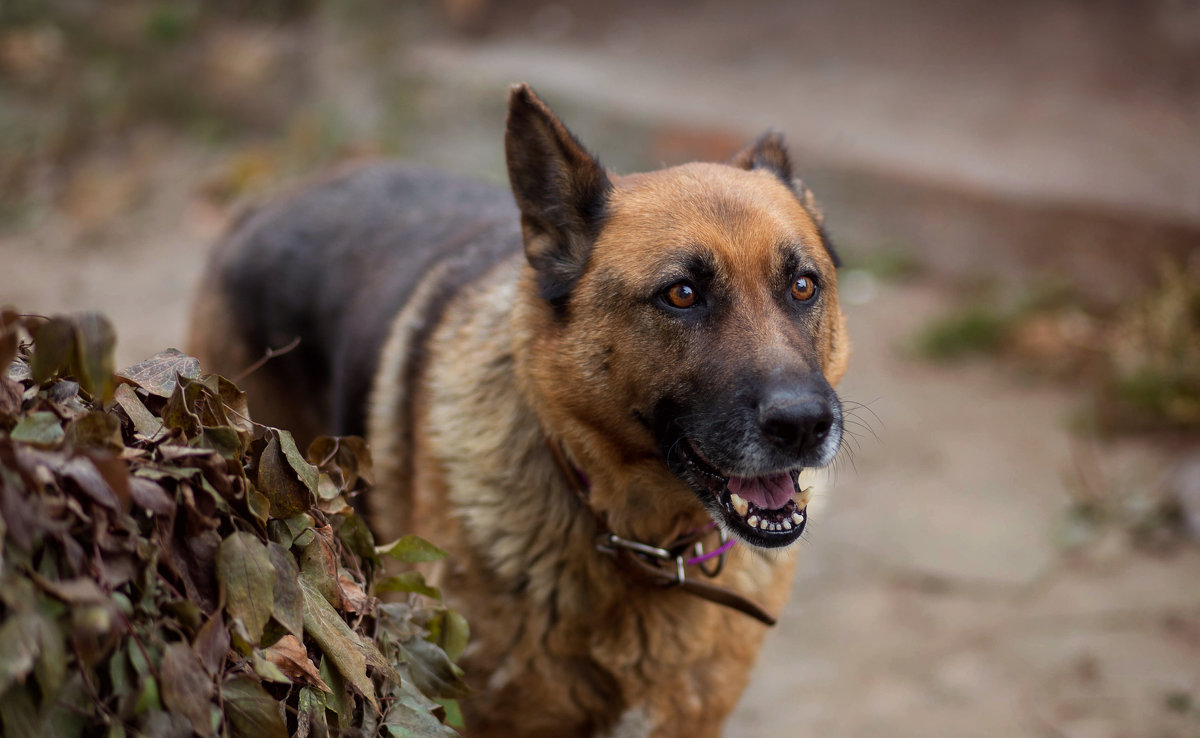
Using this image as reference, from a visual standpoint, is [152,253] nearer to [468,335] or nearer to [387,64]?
[387,64]

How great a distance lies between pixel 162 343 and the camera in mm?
5926

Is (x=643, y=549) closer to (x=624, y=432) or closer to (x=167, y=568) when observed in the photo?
(x=624, y=432)

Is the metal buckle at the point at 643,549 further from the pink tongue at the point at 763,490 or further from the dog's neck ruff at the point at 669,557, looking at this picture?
the pink tongue at the point at 763,490

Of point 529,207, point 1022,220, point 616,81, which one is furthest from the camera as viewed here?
point 616,81

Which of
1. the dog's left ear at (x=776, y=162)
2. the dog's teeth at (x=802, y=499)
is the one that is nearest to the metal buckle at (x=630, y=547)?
the dog's teeth at (x=802, y=499)

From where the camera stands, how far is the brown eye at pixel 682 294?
2416 mm

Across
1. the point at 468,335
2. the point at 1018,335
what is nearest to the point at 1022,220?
the point at 1018,335

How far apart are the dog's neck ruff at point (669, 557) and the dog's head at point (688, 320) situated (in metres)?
0.16

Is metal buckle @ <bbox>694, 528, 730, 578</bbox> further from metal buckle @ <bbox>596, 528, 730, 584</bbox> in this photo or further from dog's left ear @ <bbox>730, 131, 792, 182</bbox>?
dog's left ear @ <bbox>730, 131, 792, 182</bbox>

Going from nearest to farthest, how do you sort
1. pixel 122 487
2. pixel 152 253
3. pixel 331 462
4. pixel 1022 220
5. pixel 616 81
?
pixel 122 487, pixel 331 462, pixel 1022 220, pixel 152 253, pixel 616 81

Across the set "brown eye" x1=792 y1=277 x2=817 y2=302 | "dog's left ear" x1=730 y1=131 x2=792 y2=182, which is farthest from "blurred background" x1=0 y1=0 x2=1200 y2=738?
"dog's left ear" x1=730 y1=131 x2=792 y2=182

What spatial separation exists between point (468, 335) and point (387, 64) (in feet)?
20.3

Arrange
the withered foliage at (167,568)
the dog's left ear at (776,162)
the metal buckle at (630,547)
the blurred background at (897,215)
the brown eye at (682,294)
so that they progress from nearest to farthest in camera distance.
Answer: the withered foliage at (167,568) < the brown eye at (682,294) < the metal buckle at (630,547) < the dog's left ear at (776,162) < the blurred background at (897,215)

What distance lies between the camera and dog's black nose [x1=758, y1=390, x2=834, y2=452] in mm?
2143
